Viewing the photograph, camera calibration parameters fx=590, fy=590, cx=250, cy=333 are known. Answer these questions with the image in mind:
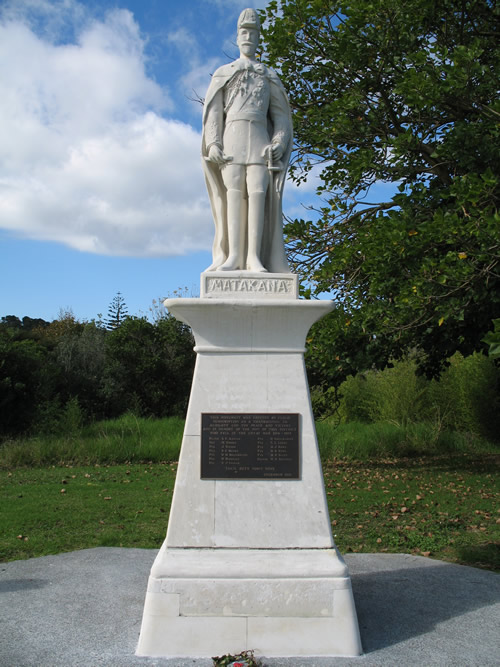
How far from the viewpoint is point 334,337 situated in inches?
410

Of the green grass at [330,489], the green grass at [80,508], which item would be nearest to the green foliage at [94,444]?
the green grass at [330,489]

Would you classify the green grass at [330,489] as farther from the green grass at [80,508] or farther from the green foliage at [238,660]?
the green foliage at [238,660]

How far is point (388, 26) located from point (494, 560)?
8.06 m

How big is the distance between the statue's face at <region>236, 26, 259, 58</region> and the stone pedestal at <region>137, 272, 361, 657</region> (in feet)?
6.30

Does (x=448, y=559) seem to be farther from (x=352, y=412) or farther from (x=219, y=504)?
(x=352, y=412)

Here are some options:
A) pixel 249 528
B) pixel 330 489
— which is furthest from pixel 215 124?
pixel 330 489

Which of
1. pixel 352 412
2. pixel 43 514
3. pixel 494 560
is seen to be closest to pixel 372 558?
pixel 494 560

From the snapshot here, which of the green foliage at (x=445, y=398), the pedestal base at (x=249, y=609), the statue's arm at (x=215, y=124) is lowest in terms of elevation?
the pedestal base at (x=249, y=609)

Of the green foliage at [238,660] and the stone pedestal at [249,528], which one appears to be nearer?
the green foliage at [238,660]

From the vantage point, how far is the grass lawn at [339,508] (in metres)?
6.64

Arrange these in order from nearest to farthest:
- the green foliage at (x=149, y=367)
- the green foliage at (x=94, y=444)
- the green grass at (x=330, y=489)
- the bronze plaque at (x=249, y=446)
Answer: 1. the bronze plaque at (x=249, y=446)
2. the green grass at (x=330, y=489)
3. the green foliage at (x=94, y=444)
4. the green foliage at (x=149, y=367)

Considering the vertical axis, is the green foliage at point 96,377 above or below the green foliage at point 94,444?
above

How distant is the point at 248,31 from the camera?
15.7 feet

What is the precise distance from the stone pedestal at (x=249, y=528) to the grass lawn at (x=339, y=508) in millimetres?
2789
